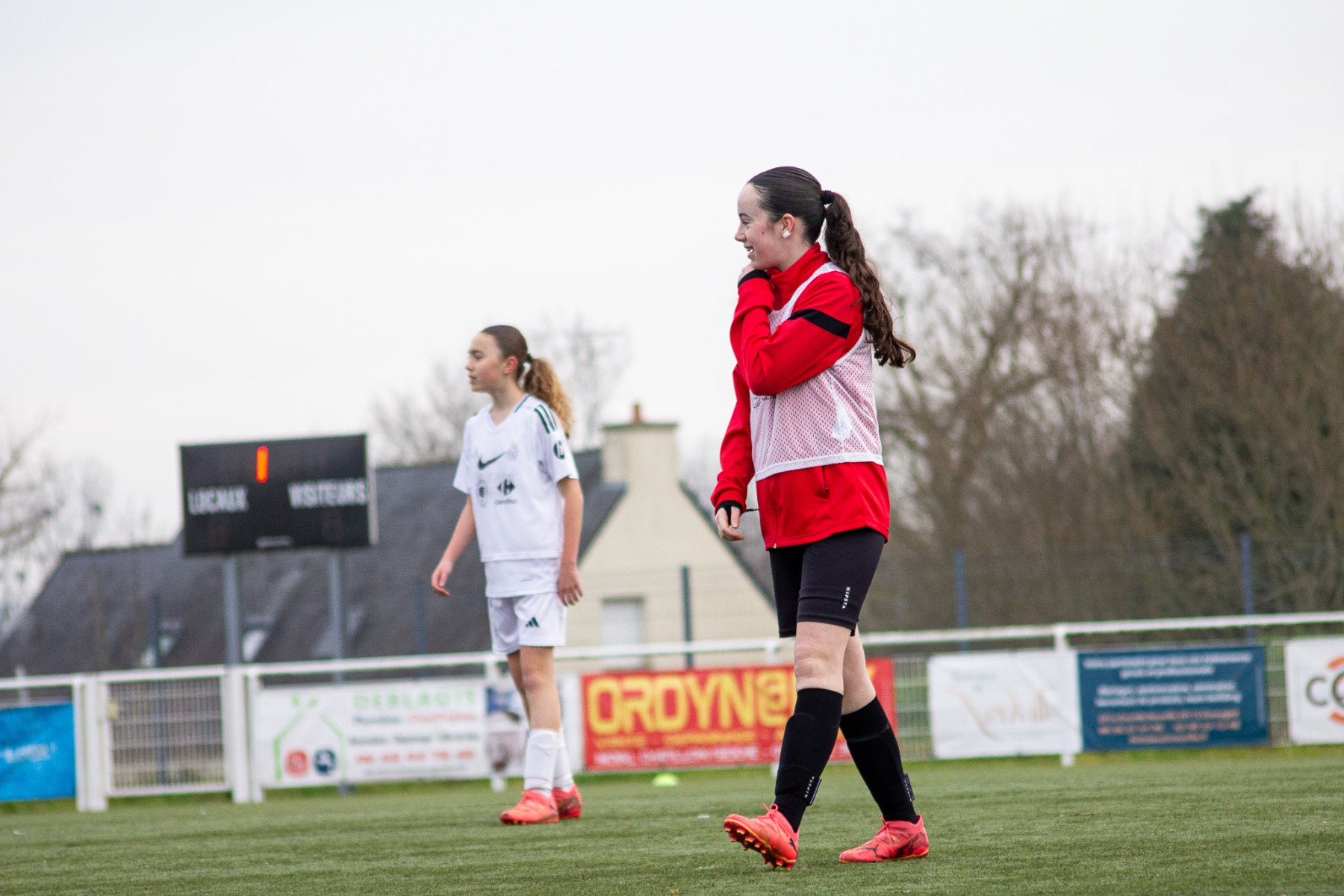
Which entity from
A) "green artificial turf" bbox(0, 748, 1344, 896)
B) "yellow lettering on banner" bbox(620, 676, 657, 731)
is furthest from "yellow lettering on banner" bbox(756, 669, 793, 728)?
"green artificial turf" bbox(0, 748, 1344, 896)

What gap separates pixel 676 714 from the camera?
11844mm

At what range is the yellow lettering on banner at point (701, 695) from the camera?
1183cm

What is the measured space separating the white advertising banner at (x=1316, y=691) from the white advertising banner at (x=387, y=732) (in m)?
5.77

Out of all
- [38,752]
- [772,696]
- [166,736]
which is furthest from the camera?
[166,736]

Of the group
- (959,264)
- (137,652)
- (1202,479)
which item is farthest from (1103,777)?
(137,652)

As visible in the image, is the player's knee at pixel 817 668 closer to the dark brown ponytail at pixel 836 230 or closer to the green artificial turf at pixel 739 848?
the green artificial turf at pixel 739 848

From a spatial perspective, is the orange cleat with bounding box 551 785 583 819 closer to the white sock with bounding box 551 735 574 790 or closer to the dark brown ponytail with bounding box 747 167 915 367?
the white sock with bounding box 551 735 574 790

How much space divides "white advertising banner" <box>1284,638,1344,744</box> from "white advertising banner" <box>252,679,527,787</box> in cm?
577

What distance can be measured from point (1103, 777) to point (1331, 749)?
4.43m

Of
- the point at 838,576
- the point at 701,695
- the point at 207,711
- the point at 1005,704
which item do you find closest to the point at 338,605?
the point at 207,711

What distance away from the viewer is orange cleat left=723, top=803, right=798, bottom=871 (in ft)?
11.9

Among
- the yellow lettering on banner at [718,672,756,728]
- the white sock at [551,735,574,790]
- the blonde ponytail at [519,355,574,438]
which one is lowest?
the yellow lettering on banner at [718,672,756,728]

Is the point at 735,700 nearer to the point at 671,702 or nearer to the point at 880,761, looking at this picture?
the point at 671,702

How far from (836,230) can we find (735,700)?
8016 millimetres
